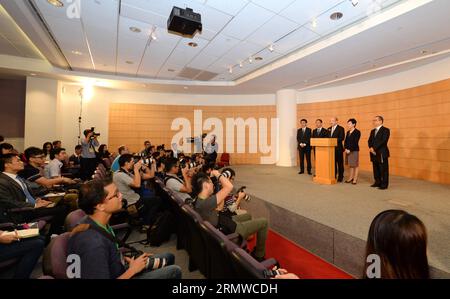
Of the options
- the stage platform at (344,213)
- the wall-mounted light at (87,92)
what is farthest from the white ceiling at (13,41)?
the stage platform at (344,213)

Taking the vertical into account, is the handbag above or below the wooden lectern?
below

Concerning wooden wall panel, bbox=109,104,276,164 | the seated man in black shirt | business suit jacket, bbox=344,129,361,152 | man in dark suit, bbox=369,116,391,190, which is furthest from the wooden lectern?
wooden wall panel, bbox=109,104,276,164

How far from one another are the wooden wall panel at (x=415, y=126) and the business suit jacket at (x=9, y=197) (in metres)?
8.33

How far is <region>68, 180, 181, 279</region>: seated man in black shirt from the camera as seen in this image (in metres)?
1.28

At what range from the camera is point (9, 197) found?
251 centimetres

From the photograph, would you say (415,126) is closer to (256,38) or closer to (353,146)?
(353,146)

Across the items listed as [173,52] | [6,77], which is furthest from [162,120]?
→ [6,77]

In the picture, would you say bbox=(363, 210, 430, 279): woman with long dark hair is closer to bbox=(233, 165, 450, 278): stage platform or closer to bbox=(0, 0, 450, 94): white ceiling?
bbox=(233, 165, 450, 278): stage platform

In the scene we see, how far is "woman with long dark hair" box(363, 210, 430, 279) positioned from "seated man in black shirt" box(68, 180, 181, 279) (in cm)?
136

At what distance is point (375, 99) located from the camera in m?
7.24

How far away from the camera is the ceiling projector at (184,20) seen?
3.48m

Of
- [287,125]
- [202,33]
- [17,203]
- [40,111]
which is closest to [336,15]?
[202,33]

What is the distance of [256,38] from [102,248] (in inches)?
196
